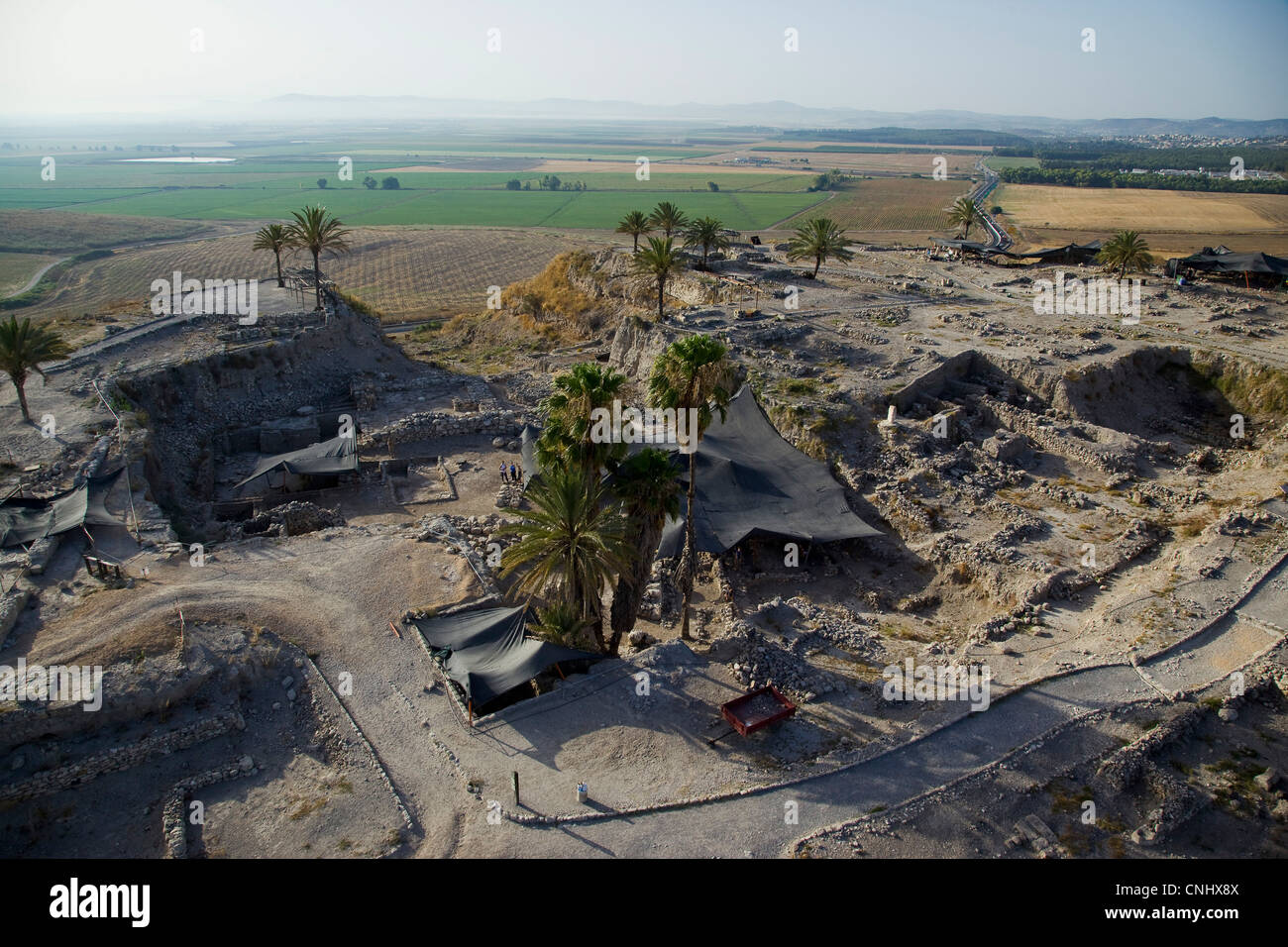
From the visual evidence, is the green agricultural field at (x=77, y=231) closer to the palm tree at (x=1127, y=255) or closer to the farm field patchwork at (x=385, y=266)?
the farm field patchwork at (x=385, y=266)

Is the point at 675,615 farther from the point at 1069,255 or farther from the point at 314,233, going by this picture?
the point at 1069,255

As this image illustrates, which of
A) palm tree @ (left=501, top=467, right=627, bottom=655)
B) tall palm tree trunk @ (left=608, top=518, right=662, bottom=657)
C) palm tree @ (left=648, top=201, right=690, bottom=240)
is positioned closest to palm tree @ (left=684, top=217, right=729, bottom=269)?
palm tree @ (left=648, top=201, right=690, bottom=240)

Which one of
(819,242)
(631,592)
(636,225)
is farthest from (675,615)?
(636,225)

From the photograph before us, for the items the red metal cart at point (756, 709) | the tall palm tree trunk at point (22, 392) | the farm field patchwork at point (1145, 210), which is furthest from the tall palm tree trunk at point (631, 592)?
the farm field patchwork at point (1145, 210)

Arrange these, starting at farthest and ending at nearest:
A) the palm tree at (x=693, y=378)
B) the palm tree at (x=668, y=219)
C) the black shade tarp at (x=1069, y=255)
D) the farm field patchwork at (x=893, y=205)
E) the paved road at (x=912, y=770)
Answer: the farm field patchwork at (x=893, y=205) → the black shade tarp at (x=1069, y=255) → the palm tree at (x=668, y=219) → the palm tree at (x=693, y=378) → the paved road at (x=912, y=770)

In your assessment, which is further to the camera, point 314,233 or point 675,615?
point 314,233
